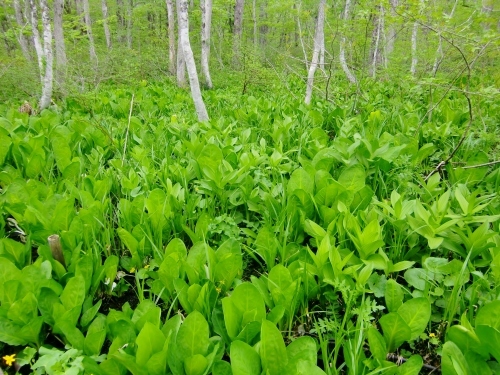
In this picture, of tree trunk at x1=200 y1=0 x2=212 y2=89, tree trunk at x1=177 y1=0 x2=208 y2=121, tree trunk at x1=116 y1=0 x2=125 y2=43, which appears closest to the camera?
tree trunk at x1=177 y1=0 x2=208 y2=121

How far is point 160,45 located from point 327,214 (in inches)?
750

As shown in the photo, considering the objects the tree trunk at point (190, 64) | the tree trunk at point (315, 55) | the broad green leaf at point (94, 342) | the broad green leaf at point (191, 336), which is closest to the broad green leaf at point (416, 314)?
the broad green leaf at point (191, 336)

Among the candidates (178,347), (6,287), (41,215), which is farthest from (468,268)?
(41,215)

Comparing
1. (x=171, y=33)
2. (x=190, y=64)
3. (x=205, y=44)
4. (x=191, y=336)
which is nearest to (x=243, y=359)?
(x=191, y=336)

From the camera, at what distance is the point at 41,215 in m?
2.41

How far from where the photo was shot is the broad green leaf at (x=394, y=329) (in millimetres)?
1635

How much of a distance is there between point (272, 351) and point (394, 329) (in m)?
0.58

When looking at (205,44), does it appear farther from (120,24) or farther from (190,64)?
(120,24)

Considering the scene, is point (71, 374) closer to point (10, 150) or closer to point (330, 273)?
point (330, 273)

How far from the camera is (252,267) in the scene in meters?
2.53

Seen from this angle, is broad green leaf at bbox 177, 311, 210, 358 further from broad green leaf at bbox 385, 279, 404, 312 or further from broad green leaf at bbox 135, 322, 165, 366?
broad green leaf at bbox 385, 279, 404, 312

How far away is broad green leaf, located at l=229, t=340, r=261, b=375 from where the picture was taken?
4.61ft

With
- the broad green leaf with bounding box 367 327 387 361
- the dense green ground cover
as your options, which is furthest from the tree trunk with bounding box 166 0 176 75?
the broad green leaf with bounding box 367 327 387 361

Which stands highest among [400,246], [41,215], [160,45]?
[160,45]
